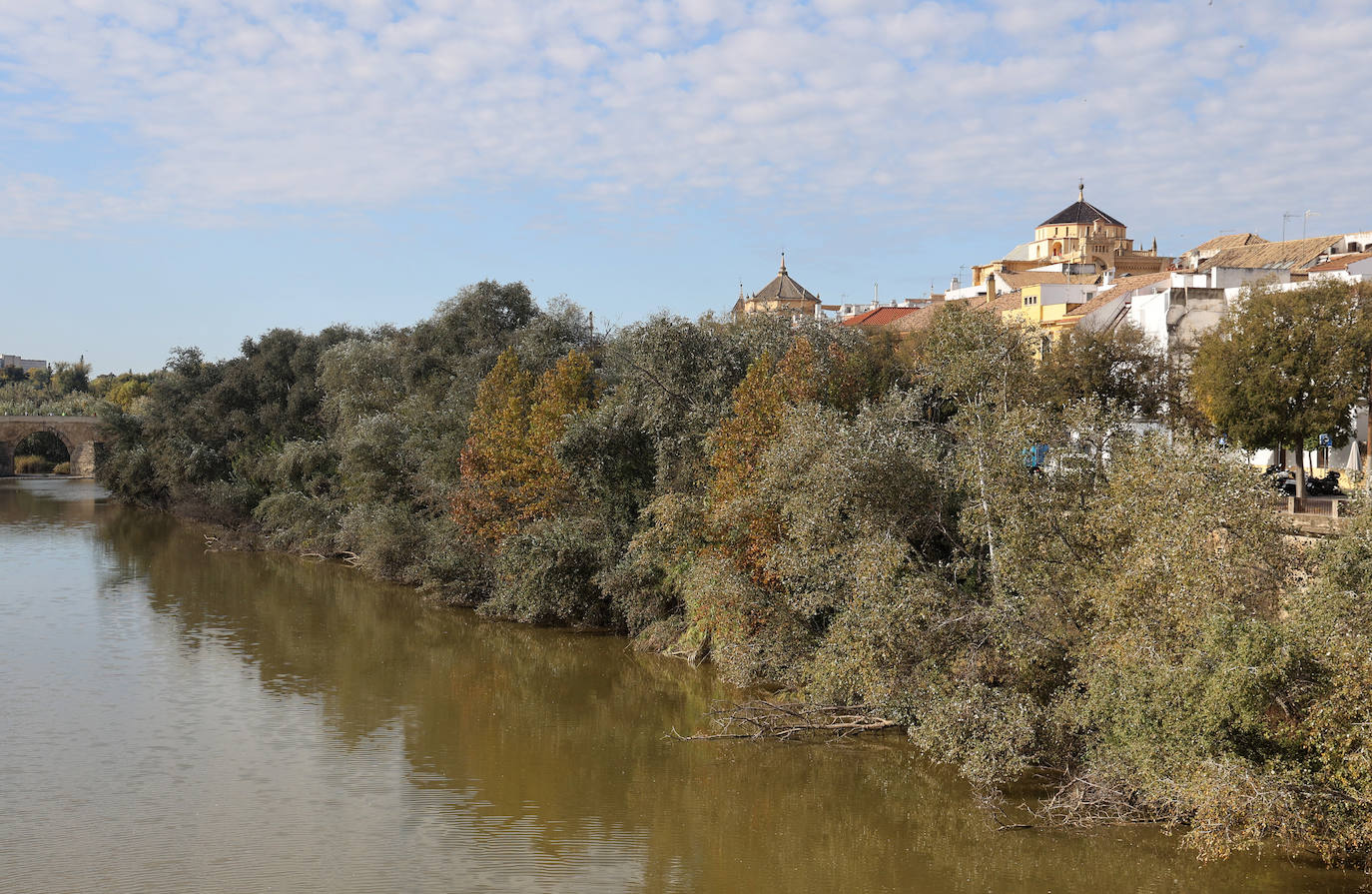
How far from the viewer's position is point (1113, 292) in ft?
152

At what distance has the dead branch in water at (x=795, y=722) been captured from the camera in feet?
64.0

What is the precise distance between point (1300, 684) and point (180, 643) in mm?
23864

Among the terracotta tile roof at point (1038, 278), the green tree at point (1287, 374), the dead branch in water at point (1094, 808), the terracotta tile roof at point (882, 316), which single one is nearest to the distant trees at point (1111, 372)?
the green tree at point (1287, 374)

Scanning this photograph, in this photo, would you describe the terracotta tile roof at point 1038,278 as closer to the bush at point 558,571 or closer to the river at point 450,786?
the bush at point 558,571

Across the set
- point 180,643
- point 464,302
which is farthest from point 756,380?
point 464,302

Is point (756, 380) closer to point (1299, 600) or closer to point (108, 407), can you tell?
point (1299, 600)

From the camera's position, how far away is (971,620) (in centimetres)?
1736

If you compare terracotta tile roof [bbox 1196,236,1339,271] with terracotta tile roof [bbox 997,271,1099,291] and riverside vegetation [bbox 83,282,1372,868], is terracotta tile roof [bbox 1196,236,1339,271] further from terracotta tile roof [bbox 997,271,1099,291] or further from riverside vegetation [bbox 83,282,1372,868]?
riverside vegetation [bbox 83,282,1372,868]

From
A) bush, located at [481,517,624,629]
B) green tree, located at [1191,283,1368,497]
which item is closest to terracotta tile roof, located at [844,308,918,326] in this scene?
green tree, located at [1191,283,1368,497]

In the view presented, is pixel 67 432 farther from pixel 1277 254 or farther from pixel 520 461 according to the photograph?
pixel 1277 254

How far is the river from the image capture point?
564 inches

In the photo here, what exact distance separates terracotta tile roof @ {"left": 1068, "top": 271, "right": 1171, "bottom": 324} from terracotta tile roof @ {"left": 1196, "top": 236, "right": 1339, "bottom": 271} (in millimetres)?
7435

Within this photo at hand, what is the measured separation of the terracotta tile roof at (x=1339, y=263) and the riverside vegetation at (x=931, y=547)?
1995 centimetres

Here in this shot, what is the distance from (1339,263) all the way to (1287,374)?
2765 centimetres
